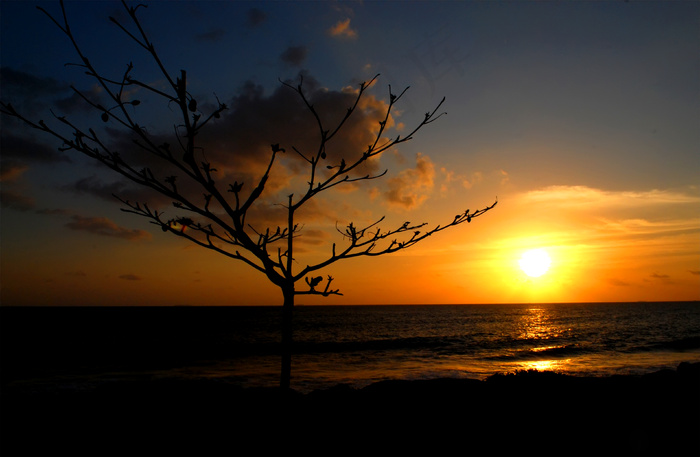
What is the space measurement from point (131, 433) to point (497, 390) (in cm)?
659

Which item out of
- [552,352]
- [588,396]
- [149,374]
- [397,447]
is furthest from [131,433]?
[552,352]

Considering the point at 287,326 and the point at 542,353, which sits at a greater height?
the point at 287,326

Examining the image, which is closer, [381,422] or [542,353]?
[381,422]

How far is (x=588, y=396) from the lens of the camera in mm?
7727

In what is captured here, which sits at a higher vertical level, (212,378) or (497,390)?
(497,390)

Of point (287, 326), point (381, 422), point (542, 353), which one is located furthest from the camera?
point (542, 353)

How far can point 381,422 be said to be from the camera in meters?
6.47

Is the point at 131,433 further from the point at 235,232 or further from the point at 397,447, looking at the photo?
the point at 235,232

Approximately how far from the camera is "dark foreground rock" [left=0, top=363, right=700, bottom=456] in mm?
5504

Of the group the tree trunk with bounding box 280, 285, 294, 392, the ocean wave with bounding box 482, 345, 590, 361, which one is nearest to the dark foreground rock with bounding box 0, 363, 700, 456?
the tree trunk with bounding box 280, 285, 294, 392

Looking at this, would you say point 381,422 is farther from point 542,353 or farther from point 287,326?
point 542,353

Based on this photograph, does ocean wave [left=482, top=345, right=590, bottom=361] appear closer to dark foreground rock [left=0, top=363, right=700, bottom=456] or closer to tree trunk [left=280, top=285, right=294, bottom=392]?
dark foreground rock [left=0, top=363, right=700, bottom=456]

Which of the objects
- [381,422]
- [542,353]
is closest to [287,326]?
[381,422]

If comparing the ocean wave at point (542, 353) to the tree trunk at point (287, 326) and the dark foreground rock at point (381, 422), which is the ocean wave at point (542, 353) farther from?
the tree trunk at point (287, 326)
